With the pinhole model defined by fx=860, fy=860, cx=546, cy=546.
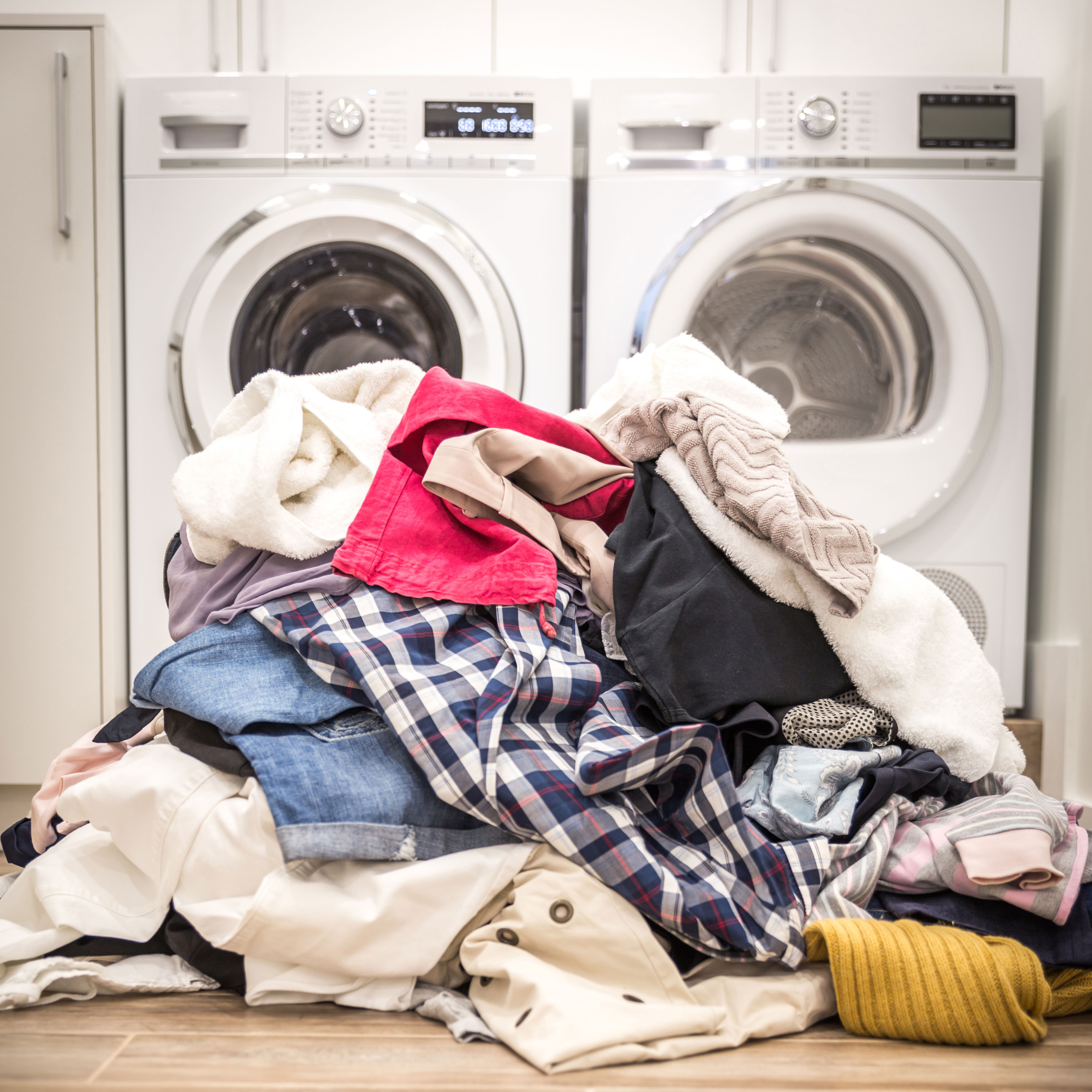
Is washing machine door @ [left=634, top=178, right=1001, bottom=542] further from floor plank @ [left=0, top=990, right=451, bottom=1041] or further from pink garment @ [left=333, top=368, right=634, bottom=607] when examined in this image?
floor plank @ [left=0, top=990, right=451, bottom=1041]

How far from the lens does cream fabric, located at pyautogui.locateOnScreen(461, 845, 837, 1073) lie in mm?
555

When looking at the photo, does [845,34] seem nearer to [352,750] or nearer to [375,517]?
[375,517]

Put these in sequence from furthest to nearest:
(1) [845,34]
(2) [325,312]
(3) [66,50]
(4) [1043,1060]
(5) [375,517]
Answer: (1) [845,34] → (2) [325,312] → (3) [66,50] → (5) [375,517] → (4) [1043,1060]

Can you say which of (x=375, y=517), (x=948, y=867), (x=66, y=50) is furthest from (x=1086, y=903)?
(x=66, y=50)

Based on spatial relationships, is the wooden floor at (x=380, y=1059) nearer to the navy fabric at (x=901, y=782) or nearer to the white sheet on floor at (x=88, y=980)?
the white sheet on floor at (x=88, y=980)

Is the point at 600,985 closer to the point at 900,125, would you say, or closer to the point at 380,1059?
the point at 380,1059

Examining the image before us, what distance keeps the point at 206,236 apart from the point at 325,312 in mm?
A: 223

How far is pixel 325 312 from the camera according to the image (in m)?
1.49

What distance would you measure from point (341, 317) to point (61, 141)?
1.66ft

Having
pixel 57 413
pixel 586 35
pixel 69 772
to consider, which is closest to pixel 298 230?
pixel 57 413

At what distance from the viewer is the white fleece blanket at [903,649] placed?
71cm

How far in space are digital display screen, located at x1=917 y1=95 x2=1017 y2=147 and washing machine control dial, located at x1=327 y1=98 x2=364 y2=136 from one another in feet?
3.08

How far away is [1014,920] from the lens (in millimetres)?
629

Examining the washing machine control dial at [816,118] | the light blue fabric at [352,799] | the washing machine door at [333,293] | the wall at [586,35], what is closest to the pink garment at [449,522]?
the light blue fabric at [352,799]
